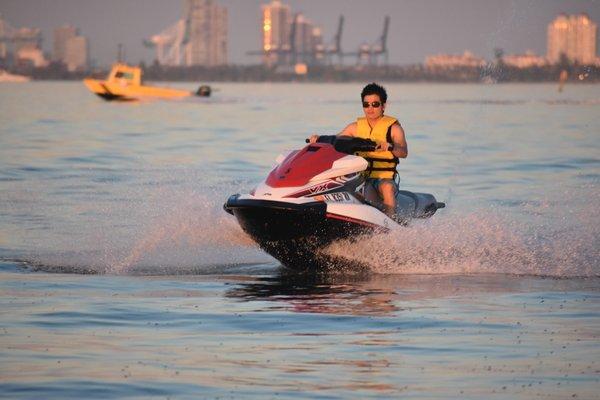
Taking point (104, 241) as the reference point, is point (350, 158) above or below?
above

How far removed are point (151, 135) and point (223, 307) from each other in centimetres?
3162

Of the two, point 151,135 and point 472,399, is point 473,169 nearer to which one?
point 151,135

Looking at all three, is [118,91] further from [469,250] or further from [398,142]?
[398,142]

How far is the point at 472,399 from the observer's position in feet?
25.9

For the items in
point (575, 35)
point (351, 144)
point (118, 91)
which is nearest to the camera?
point (351, 144)

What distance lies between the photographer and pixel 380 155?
12.7 meters

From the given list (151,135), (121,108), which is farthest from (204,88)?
(151,135)

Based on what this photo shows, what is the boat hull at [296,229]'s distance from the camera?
12.0 metres

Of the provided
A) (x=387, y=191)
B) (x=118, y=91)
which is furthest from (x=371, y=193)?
(x=118, y=91)

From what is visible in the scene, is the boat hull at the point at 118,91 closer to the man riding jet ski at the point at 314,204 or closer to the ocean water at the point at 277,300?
the ocean water at the point at 277,300

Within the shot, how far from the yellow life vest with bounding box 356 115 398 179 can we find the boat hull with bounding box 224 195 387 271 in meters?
0.53

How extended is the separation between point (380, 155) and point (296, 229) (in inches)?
42.9

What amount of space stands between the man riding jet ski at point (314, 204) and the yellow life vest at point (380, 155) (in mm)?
20

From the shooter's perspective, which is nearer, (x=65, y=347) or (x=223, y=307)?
(x=65, y=347)
